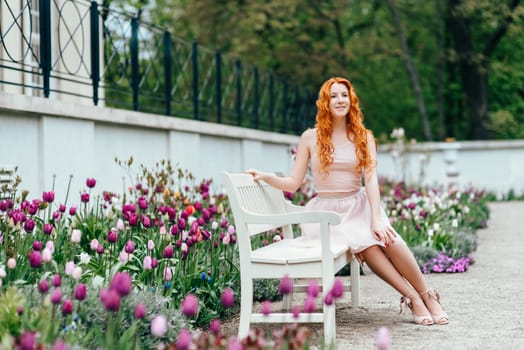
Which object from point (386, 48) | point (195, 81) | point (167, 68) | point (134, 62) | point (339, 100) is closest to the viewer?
point (339, 100)

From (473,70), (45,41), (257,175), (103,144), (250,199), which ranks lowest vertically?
(250,199)

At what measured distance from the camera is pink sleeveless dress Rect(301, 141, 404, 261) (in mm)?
5473

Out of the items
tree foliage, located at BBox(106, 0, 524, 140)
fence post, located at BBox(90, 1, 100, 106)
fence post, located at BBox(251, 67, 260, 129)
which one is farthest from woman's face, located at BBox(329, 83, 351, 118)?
tree foliage, located at BBox(106, 0, 524, 140)

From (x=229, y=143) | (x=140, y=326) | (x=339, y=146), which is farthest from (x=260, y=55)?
(x=140, y=326)

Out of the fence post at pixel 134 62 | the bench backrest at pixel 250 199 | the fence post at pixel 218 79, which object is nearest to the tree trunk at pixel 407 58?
the fence post at pixel 218 79

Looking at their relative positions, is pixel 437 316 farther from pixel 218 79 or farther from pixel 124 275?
pixel 218 79

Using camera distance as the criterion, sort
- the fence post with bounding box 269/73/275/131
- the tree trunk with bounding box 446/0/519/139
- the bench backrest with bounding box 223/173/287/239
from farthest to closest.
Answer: the tree trunk with bounding box 446/0/519/139 < the fence post with bounding box 269/73/275/131 < the bench backrest with bounding box 223/173/287/239

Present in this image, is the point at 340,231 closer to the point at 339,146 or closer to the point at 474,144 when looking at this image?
the point at 339,146

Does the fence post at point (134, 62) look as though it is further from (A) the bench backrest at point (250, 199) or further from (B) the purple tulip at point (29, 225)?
(B) the purple tulip at point (29, 225)

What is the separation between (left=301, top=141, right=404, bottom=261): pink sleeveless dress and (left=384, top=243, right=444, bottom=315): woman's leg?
0.80 ft

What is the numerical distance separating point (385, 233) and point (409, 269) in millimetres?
322

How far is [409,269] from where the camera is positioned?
5.28 meters

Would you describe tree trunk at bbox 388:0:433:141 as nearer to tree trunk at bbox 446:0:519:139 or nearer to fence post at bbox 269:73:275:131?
tree trunk at bbox 446:0:519:139

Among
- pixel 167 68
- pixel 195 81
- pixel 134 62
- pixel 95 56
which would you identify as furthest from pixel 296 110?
pixel 95 56
